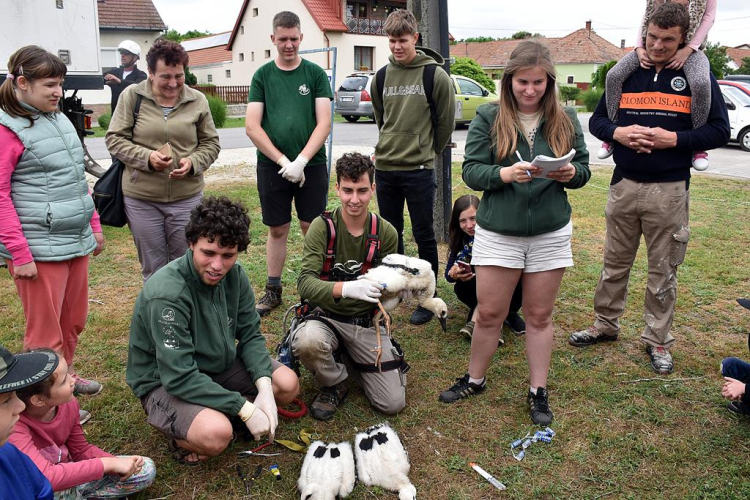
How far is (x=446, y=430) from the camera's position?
305cm

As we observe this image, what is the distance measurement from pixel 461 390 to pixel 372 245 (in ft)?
3.21

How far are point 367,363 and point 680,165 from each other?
2189 mm

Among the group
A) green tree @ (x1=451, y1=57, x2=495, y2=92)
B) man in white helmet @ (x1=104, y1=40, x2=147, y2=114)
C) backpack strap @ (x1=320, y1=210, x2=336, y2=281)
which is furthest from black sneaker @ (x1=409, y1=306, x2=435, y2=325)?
green tree @ (x1=451, y1=57, x2=495, y2=92)

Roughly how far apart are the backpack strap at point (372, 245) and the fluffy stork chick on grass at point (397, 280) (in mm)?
78

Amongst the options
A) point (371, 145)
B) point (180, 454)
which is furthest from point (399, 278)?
point (371, 145)

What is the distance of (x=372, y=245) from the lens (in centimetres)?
329

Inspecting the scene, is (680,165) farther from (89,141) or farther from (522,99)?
(89,141)

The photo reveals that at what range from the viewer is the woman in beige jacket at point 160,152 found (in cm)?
349

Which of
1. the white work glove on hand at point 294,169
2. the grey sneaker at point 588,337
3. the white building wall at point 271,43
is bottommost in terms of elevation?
the grey sneaker at point 588,337

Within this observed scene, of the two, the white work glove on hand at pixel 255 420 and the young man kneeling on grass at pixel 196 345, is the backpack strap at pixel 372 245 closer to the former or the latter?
the young man kneeling on grass at pixel 196 345

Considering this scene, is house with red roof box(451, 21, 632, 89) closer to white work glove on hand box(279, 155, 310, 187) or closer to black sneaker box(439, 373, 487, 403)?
white work glove on hand box(279, 155, 310, 187)

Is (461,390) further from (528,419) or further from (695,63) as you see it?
(695,63)

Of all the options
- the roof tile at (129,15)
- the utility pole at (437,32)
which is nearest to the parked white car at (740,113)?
the utility pole at (437,32)

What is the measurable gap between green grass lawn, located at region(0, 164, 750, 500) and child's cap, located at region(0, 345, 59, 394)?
939 mm
